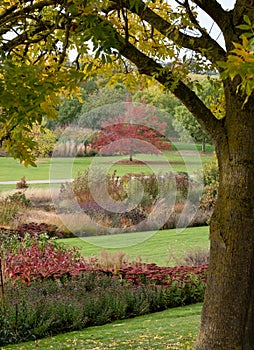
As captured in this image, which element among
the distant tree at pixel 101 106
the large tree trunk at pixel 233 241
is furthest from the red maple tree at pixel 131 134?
the large tree trunk at pixel 233 241

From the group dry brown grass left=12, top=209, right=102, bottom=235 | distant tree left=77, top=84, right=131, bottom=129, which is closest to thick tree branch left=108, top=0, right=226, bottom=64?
dry brown grass left=12, top=209, right=102, bottom=235

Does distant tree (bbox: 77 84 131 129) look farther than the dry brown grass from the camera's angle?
Yes

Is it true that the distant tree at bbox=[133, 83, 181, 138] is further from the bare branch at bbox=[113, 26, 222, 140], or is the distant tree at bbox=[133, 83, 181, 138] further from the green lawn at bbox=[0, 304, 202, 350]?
the bare branch at bbox=[113, 26, 222, 140]

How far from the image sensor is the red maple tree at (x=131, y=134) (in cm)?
1167

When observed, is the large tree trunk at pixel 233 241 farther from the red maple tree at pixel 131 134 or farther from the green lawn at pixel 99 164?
the red maple tree at pixel 131 134

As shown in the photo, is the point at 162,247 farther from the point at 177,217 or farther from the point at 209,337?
the point at 209,337

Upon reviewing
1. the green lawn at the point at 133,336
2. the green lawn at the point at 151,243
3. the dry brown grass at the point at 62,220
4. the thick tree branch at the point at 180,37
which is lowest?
the green lawn at the point at 133,336

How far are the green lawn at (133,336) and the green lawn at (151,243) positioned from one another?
4.46 metres

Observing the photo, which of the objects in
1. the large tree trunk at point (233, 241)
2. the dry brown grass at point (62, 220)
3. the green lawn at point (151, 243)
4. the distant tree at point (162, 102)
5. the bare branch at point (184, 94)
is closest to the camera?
the large tree trunk at point (233, 241)

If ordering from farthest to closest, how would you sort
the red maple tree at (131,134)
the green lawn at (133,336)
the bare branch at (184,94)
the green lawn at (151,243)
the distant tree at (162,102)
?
the distant tree at (162,102), the red maple tree at (131,134), the green lawn at (151,243), the green lawn at (133,336), the bare branch at (184,94)

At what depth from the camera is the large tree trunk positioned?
3463 millimetres

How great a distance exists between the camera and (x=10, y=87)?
8.05ft

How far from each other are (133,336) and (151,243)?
6.12m

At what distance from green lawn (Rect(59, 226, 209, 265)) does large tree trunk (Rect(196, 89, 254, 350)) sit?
22.9ft
